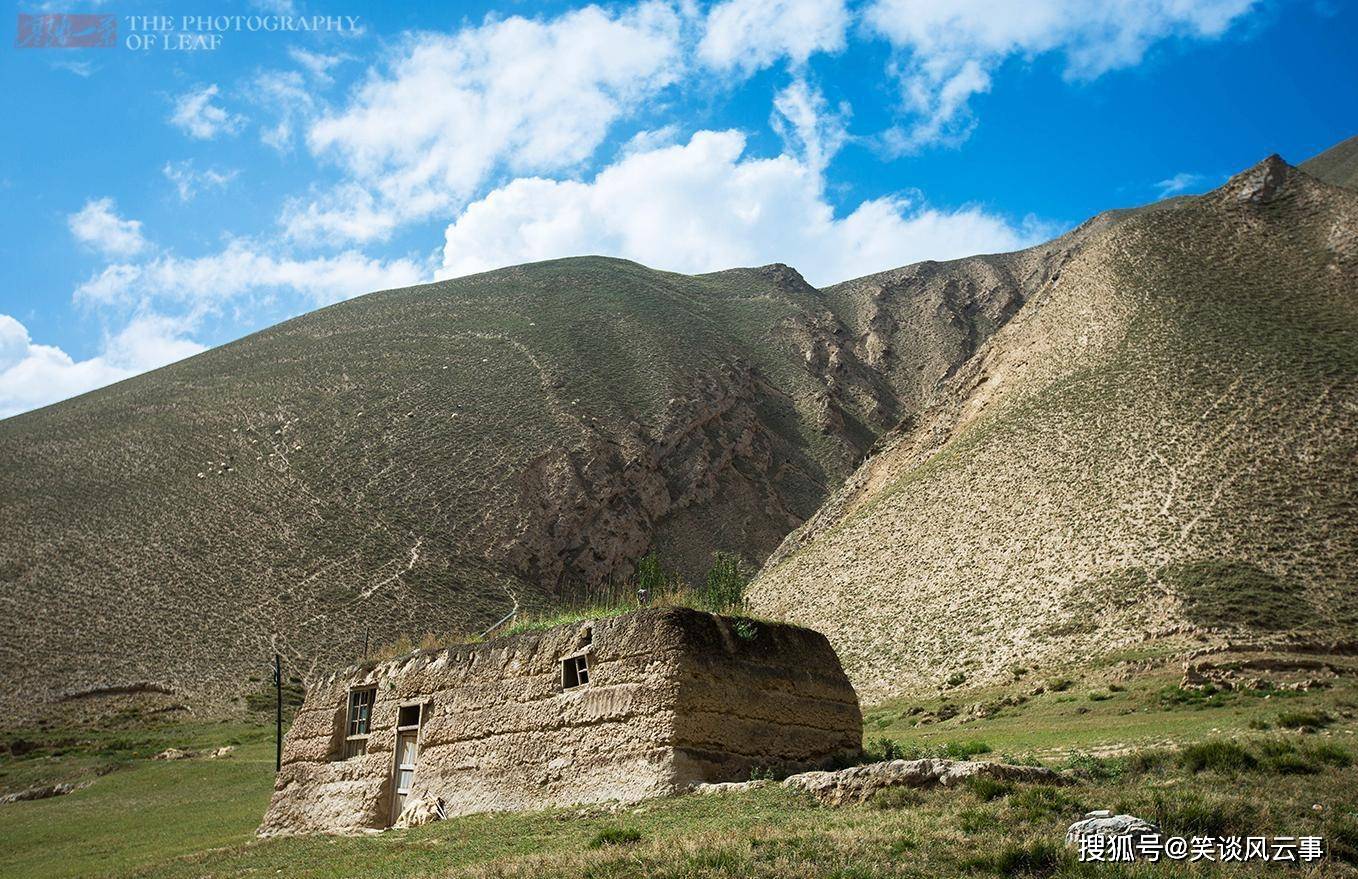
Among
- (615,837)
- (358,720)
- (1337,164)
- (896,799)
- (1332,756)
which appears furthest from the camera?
(1337,164)

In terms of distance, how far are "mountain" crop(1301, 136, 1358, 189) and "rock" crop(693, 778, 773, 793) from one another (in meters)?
100

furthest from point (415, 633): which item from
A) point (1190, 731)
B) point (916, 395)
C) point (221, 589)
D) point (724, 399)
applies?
point (916, 395)

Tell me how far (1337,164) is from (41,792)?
4919 inches

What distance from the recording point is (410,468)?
60219 mm

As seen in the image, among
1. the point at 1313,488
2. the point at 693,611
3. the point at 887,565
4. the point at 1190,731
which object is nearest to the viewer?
the point at 693,611

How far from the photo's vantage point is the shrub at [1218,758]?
11125mm

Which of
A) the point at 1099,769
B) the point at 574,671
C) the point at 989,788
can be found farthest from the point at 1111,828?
the point at 574,671

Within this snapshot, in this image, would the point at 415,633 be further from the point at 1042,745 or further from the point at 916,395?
the point at 916,395

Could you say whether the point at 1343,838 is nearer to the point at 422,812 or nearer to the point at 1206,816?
the point at 1206,816

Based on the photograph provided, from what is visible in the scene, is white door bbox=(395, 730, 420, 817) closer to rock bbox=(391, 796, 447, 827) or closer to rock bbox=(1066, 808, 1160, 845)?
rock bbox=(391, 796, 447, 827)

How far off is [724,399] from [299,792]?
6696cm

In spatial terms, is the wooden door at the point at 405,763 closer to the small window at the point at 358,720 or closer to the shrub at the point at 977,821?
the small window at the point at 358,720

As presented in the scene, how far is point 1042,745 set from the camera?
2048 cm

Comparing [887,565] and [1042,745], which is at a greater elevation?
[887,565]
